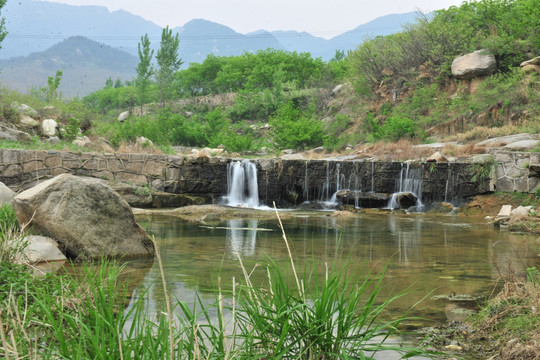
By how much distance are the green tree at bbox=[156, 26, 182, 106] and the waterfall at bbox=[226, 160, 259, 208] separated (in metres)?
34.3

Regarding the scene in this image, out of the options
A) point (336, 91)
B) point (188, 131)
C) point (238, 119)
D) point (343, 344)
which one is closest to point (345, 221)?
point (343, 344)

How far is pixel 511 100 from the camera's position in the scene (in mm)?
20297

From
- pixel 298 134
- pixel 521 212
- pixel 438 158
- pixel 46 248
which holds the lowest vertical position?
pixel 46 248

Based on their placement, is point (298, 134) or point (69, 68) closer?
point (298, 134)

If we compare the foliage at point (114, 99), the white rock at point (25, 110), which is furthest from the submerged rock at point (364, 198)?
the foliage at point (114, 99)

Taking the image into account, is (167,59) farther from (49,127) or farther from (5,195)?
(5,195)

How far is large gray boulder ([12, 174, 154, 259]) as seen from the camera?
6.49 m

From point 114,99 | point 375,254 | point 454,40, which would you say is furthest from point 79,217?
point 114,99

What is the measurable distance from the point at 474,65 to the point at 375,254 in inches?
714

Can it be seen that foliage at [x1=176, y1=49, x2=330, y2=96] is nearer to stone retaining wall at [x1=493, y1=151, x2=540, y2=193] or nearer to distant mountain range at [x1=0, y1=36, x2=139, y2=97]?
stone retaining wall at [x1=493, y1=151, x2=540, y2=193]

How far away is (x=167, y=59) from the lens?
50.0 m

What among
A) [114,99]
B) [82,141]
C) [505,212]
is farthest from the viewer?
[114,99]

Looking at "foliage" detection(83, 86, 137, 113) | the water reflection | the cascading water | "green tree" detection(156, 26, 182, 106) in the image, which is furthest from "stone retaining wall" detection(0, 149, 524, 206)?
"foliage" detection(83, 86, 137, 113)

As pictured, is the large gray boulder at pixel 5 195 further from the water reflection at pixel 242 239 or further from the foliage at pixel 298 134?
the foliage at pixel 298 134
